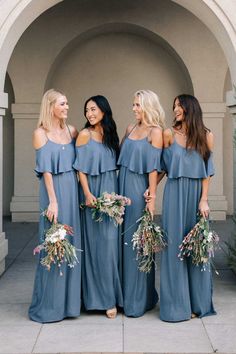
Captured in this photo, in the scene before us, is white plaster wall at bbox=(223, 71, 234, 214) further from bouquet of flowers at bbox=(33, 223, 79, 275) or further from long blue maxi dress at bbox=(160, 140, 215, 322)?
bouquet of flowers at bbox=(33, 223, 79, 275)

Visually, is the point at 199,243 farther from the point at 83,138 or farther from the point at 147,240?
the point at 83,138

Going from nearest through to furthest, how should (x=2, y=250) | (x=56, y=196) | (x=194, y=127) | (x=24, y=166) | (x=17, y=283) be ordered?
(x=194, y=127) < (x=56, y=196) < (x=17, y=283) < (x=2, y=250) < (x=24, y=166)

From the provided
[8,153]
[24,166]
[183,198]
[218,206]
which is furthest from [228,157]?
[183,198]

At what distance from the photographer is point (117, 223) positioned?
4.78 meters

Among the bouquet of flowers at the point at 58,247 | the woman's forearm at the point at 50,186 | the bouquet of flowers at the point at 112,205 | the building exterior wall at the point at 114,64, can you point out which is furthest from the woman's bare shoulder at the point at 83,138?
the building exterior wall at the point at 114,64

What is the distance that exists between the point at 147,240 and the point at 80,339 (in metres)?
1.01

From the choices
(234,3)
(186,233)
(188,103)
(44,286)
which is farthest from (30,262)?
(234,3)

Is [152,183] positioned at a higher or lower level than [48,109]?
lower

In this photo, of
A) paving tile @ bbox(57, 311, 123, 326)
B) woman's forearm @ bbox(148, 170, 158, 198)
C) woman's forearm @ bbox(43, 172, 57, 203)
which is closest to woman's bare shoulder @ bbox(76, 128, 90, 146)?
woman's forearm @ bbox(43, 172, 57, 203)

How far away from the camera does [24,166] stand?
10602 mm

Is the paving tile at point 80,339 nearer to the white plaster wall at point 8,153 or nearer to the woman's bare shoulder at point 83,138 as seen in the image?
the woman's bare shoulder at point 83,138

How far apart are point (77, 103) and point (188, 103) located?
21.9 feet

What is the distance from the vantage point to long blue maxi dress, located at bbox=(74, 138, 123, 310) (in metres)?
4.79

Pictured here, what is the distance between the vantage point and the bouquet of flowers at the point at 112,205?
4648mm
